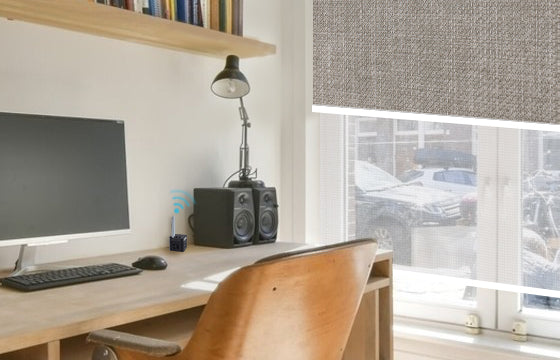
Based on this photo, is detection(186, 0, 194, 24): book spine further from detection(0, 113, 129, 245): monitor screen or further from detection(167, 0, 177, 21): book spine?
detection(0, 113, 129, 245): monitor screen

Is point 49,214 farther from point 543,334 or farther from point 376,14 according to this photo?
point 543,334

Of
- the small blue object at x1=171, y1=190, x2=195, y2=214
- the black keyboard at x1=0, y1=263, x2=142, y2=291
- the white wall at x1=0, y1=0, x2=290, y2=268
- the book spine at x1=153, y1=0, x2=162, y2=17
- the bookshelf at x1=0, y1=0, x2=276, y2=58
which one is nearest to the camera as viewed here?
the black keyboard at x1=0, y1=263, x2=142, y2=291

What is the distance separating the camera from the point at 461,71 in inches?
106

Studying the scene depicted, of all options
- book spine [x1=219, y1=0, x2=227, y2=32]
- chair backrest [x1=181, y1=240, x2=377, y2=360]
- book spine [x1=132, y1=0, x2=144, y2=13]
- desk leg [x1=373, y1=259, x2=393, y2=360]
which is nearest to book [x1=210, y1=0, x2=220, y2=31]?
book spine [x1=219, y1=0, x2=227, y2=32]

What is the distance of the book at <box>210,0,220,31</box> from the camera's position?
2.55 m

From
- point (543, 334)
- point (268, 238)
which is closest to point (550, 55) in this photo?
point (543, 334)

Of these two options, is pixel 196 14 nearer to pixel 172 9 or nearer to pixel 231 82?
pixel 172 9

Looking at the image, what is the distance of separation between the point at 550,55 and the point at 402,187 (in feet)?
2.71

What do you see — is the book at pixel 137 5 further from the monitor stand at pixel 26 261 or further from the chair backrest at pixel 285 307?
the chair backrest at pixel 285 307

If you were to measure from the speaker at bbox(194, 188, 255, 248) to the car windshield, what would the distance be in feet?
2.14

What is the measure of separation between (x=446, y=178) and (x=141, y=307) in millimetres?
1680

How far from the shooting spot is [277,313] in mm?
1353

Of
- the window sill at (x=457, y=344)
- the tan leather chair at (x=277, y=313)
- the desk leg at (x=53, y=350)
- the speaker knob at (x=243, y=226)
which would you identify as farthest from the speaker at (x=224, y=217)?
the desk leg at (x=53, y=350)

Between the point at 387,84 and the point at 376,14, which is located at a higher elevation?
the point at 376,14
